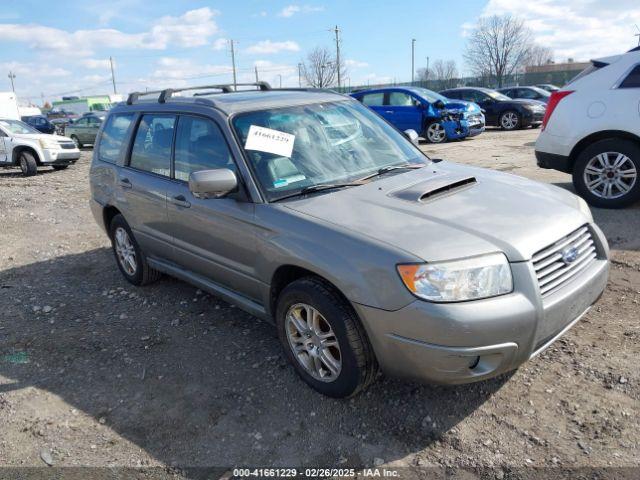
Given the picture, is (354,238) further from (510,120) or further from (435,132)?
(510,120)

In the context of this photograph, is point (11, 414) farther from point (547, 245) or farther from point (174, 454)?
point (547, 245)

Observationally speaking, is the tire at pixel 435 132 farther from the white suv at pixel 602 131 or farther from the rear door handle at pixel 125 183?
the rear door handle at pixel 125 183

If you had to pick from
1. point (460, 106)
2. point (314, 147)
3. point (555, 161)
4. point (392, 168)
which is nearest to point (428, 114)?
point (460, 106)

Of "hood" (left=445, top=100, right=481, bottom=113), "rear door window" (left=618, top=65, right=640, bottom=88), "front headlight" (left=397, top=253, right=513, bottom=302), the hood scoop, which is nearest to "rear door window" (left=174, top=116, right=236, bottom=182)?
the hood scoop

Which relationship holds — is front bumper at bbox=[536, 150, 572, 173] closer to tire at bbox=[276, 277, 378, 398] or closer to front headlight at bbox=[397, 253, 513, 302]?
front headlight at bbox=[397, 253, 513, 302]

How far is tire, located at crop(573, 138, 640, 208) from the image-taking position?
593 centimetres

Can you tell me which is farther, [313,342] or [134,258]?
[134,258]

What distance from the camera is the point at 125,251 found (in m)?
5.11

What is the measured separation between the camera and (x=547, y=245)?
2643 millimetres

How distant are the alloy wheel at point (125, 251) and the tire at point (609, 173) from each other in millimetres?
5294

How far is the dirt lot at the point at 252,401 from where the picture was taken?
2.64 m

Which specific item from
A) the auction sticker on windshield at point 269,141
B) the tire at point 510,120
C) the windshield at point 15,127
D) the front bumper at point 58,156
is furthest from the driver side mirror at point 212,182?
the tire at point 510,120

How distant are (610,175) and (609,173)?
0.03m

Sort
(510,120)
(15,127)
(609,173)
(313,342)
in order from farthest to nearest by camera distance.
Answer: (510,120) → (15,127) → (609,173) → (313,342)
